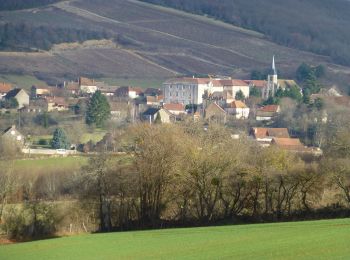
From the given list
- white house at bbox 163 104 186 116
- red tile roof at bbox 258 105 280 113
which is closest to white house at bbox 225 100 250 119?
red tile roof at bbox 258 105 280 113

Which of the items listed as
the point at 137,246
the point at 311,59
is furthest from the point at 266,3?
the point at 137,246

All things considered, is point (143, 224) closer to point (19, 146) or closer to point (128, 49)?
point (19, 146)

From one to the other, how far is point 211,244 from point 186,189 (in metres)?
9.90

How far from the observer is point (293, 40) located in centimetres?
12081

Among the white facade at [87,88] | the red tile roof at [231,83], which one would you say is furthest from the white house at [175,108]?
the white facade at [87,88]

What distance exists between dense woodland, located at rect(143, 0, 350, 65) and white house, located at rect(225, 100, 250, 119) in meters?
40.6

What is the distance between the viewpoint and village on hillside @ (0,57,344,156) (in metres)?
53.2

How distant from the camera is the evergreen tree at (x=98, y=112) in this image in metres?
62.0

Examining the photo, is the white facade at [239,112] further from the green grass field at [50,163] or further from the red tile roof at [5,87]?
the green grass field at [50,163]

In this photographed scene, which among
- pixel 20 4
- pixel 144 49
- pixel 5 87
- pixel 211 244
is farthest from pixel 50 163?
pixel 20 4

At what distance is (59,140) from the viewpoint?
51.8 metres

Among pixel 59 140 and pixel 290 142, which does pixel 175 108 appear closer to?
pixel 290 142

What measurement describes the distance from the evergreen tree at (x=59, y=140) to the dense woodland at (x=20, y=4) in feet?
244

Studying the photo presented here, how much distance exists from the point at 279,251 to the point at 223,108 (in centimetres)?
5477
